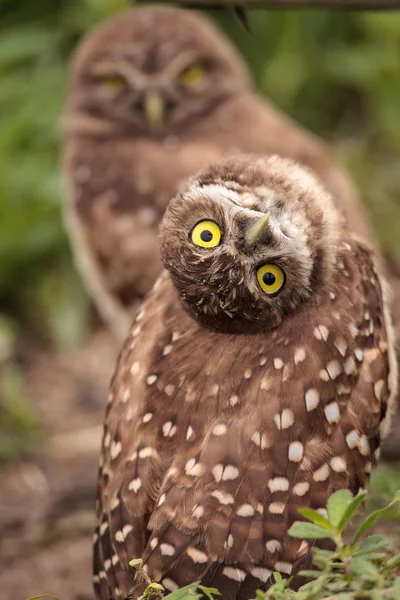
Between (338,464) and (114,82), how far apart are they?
335 cm

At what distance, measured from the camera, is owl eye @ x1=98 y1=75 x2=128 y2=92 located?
18.6 ft

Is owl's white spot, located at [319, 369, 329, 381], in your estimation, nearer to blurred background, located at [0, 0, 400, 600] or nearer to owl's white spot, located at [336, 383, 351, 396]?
owl's white spot, located at [336, 383, 351, 396]

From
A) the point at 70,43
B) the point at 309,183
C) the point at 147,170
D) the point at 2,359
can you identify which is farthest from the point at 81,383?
the point at 309,183

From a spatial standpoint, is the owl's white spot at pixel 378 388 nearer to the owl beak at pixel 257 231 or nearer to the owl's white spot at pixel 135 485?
the owl beak at pixel 257 231

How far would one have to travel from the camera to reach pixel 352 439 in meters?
2.98

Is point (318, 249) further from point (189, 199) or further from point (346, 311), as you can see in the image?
point (189, 199)

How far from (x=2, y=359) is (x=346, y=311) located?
374 centimetres

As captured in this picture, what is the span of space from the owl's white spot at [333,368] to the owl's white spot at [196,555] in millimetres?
613

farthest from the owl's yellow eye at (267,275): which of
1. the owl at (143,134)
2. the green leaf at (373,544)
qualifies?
the owl at (143,134)

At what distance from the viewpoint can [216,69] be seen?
5.83 meters

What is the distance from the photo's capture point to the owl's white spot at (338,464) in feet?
9.61

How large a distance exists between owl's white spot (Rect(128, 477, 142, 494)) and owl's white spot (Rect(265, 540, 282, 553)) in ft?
1.34

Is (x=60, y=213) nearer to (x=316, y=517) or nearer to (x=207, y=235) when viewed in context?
(x=207, y=235)

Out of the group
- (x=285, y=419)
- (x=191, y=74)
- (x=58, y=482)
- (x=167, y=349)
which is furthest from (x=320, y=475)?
(x=191, y=74)
